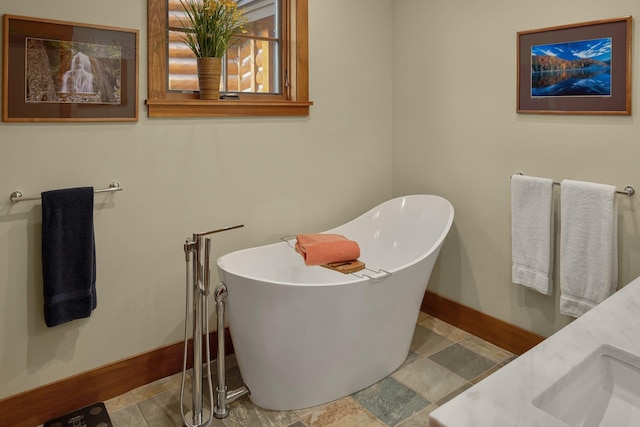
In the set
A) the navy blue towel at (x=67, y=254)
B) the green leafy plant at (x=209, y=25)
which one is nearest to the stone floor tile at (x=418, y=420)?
the navy blue towel at (x=67, y=254)

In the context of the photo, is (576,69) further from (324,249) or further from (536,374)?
(536,374)

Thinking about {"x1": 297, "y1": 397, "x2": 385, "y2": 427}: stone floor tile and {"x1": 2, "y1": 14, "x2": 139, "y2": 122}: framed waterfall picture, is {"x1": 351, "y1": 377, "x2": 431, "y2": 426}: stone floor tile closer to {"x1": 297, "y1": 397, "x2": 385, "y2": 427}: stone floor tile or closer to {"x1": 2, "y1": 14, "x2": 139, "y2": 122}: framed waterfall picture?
{"x1": 297, "y1": 397, "x2": 385, "y2": 427}: stone floor tile

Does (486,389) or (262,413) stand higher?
(486,389)

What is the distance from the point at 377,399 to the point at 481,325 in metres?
0.93

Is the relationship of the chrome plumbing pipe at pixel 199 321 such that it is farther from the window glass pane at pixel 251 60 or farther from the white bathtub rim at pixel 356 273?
the window glass pane at pixel 251 60

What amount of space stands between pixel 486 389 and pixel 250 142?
6.48 feet

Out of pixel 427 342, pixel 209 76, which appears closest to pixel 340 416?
pixel 427 342

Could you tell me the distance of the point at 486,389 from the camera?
941 mm

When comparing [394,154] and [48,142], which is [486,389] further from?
[394,154]

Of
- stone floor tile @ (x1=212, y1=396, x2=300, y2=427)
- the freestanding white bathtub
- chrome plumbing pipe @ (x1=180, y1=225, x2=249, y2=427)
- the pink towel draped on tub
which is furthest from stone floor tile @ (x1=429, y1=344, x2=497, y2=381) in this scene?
chrome plumbing pipe @ (x1=180, y1=225, x2=249, y2=427)

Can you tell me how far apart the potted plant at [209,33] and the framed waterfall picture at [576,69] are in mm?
1472

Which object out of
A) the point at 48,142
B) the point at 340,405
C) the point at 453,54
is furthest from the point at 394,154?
the point at 48,142

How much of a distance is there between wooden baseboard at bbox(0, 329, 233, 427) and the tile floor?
50 mm

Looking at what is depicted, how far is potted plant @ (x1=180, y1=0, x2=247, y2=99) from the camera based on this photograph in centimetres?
236
